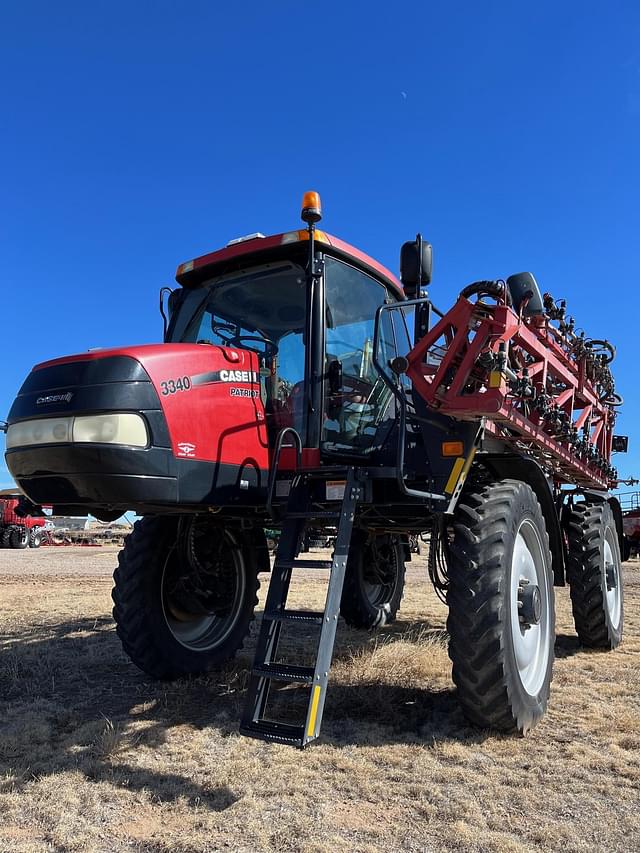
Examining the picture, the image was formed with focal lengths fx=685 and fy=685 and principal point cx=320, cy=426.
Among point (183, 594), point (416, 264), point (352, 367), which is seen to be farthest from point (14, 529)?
point (416, 264)

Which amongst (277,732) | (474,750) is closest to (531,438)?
(474,750)

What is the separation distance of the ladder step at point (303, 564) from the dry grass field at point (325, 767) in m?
0.96

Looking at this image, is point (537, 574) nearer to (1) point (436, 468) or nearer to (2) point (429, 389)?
(1) point (436, 468)

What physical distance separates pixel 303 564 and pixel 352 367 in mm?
1601

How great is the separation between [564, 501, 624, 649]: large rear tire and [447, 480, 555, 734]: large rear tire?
1.96m

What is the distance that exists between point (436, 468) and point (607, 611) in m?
3.06

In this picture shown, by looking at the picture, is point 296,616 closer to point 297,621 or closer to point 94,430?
point 297,621

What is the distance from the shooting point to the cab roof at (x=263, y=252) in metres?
4.56

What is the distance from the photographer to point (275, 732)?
10.7ft

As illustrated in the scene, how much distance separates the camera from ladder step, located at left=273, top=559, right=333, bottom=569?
360cm

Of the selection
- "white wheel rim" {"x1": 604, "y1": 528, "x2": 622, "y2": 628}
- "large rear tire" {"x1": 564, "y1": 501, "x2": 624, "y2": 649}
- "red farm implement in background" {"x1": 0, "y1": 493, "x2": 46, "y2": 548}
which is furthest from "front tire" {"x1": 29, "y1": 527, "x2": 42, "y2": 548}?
"large rear tire" {"x1": 564, "y1": 501, "x2": 624, "y2": 649}

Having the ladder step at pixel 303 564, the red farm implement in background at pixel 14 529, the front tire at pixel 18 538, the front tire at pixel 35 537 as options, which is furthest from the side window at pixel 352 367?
the front tire at pixel 35 537

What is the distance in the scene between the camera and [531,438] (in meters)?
4.78

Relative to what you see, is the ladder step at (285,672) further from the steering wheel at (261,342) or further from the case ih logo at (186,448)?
the steering wheel at (261,342)
